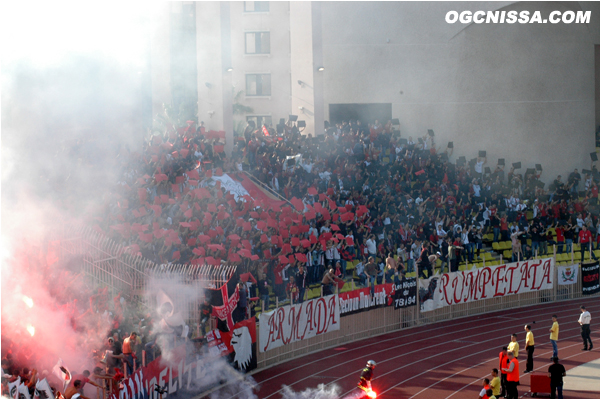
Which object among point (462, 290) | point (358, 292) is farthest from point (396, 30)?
point (358, 292)

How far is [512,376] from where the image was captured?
13.0m

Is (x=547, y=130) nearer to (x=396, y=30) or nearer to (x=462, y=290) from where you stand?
(x=396, y=30)

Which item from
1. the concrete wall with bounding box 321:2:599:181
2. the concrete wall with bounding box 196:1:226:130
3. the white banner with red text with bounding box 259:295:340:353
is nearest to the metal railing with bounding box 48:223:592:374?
the white banner with red text with bounding box 259:295:340:353

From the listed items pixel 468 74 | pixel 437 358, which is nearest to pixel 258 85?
pixel 468 74

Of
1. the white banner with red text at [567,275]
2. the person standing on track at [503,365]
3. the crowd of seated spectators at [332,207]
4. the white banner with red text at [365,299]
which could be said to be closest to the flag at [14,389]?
the crowd of seated spectators at [332,207]

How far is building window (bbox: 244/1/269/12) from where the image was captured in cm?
4206

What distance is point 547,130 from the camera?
100ft

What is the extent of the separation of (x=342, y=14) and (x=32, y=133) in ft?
57.3

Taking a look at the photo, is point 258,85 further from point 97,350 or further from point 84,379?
point 84,379

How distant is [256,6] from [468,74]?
55.6 ft

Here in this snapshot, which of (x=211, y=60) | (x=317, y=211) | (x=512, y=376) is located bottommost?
(x=512, y=376)

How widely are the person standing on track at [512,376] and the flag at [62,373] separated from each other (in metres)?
Result: 7.85

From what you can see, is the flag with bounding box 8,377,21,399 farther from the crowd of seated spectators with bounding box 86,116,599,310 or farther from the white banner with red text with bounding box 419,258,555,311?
the white banner with red text with bounding box 419,258,555,311

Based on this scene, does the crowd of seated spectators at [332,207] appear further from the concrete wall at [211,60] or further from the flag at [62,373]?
the flag at [62,373]
